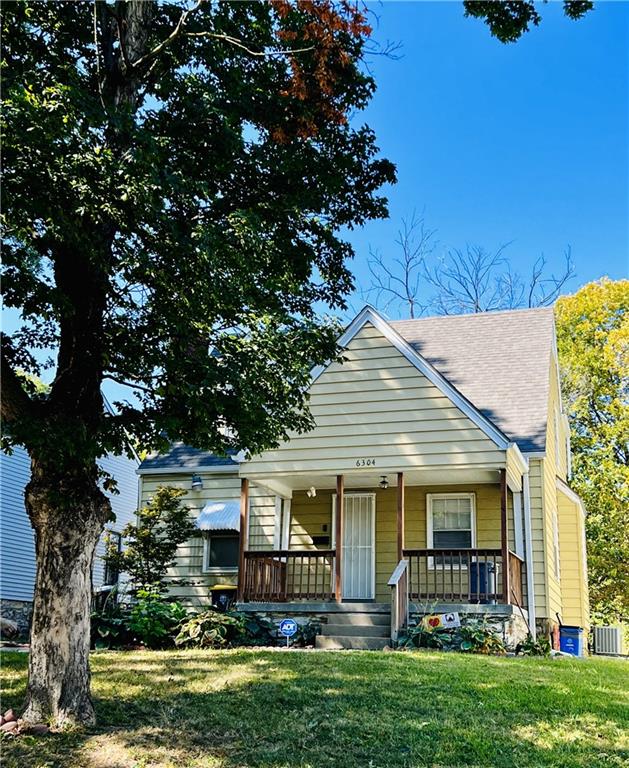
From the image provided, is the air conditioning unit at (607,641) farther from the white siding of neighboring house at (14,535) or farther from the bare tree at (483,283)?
the white siding of neighboring house at (14,535)

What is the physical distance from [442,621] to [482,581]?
4.62 ft

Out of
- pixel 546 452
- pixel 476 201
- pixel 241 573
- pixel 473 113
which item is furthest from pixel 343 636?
pixel 476 201

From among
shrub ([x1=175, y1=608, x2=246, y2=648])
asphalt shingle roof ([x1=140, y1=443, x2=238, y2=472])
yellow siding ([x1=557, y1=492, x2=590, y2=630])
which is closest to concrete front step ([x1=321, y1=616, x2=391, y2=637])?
shrub ([x1=175, y1=608, x2=246, y2=648])

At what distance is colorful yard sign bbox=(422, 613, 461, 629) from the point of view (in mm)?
12250

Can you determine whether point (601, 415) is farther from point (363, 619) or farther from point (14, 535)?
point (14, 535)

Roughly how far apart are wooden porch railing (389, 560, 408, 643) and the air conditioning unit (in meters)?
11.6

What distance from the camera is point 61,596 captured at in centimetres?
640

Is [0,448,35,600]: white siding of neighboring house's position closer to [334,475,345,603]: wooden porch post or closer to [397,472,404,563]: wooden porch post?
[334,475,345,603]: wooden porch post

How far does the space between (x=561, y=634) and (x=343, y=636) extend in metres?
5.21

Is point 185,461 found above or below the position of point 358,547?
above

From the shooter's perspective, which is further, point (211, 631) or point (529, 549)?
point (529, 549)

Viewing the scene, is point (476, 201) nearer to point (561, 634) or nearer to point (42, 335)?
point (561, 634)

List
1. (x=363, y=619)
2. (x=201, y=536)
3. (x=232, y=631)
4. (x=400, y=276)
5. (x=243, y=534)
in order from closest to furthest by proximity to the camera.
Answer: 1. (x=232, y=631)
2. (x=363, y=619)
3. (x=243, y=534)
4. (x=201, y=536)
5. (x=400, y=276)

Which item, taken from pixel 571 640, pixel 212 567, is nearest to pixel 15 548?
pixel 212 567
